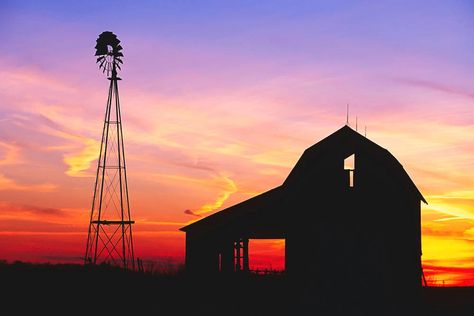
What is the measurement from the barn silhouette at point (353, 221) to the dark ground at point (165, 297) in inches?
34.3

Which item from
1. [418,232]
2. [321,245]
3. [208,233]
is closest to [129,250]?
[208,233]

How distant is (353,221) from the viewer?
31.1 m

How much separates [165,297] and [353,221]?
27.3 feet

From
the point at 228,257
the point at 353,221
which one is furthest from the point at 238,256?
the point at 353,221

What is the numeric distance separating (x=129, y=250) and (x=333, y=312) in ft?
44.8

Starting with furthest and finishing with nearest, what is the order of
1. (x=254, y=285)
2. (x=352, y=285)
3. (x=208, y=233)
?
(x=208, y=233) < (x=254, y=285) < (x=352, y=285)

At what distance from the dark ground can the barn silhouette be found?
0.87 m

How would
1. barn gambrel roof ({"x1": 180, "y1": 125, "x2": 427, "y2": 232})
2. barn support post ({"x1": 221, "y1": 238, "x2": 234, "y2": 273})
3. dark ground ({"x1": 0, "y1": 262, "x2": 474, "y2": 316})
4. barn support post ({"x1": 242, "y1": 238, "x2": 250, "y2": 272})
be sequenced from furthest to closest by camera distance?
1. barn support post ({"x1": 221, "y1": 238, "x2": 234, "y2": 273})
2. barn support post ({"x1": 242, "y1": 238, "x2": 250, "y2": 272})
3. barn gambrel roof ({"x1": 180, "y1": 125, "x2": 427, "y2": 232})
4. dark ground ({"x1": 0, "y1": 262, "x2": 474, "y2": 316})

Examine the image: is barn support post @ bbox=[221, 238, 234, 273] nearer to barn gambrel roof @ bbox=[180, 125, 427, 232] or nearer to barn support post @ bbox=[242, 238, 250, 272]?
barn support post @ bbox=[242, 238, 250, 272]

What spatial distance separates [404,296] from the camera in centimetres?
3081

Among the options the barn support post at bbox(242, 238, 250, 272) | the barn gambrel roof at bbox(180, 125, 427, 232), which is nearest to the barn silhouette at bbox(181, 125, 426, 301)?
the barn gambrel roof at bbox(180, 125, 427, 232)

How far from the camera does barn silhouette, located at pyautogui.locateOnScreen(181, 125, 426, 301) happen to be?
30.8 meters

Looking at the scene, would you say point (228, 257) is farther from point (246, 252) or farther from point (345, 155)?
point (345, 155)

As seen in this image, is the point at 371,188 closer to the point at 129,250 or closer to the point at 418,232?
the point at 418,232
